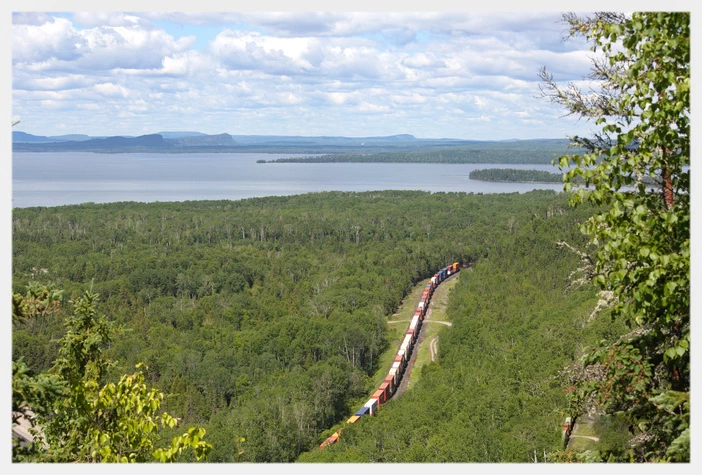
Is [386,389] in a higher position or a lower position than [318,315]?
lower

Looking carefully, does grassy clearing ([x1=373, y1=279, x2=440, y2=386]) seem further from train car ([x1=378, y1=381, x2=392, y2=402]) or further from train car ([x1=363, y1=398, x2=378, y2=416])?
train car ([x1=363, y1=398, x2=378, y2=416])

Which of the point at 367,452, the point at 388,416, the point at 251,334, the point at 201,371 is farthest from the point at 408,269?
the point at 367,452

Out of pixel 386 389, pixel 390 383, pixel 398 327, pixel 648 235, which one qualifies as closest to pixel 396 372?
pixel 390 383

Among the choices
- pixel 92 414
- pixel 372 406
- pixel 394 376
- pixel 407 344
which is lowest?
pixel 372 406

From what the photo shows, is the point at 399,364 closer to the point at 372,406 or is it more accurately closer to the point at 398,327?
the point at 372,406

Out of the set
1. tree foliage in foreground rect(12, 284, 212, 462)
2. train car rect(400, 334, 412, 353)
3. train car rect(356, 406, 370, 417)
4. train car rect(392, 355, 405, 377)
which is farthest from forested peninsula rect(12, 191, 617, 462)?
train car rect(400, 334, 412, 353)

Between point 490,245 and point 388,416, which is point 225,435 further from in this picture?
point 490,245
